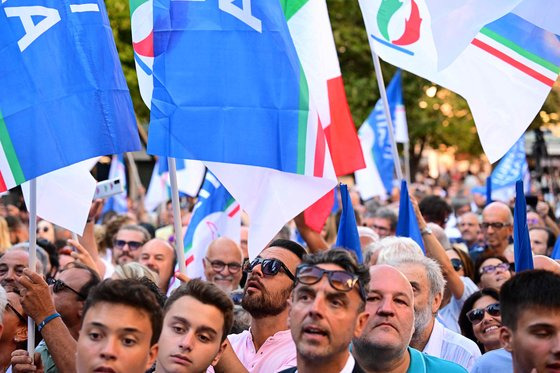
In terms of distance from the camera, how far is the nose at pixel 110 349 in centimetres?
420

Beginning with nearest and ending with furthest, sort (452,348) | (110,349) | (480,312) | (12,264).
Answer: (110,349)
(452,348)
(480,312)
(12,264)

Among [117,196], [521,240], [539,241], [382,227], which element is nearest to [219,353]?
[521,240]

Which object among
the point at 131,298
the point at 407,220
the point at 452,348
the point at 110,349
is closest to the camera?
the point at 110,349

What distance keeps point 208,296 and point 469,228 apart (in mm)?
7296

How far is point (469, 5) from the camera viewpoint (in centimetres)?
637

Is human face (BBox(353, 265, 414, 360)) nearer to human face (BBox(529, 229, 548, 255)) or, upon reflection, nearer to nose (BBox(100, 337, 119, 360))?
nose (BBox(100, 337, 119, 360))

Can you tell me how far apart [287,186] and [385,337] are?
1431mm

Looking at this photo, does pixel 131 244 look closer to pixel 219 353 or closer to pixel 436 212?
pixel 436 212

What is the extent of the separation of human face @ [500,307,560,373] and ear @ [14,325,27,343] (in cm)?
282

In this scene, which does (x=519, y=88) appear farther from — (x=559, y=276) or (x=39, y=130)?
(x=39, y=130)

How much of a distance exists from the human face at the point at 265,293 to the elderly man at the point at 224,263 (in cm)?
205

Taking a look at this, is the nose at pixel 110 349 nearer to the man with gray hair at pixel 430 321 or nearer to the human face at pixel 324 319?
the human face at pixel 324 319

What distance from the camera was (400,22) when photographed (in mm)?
6895

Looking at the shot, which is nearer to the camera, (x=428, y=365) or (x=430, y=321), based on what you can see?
(x=428, y=365)
